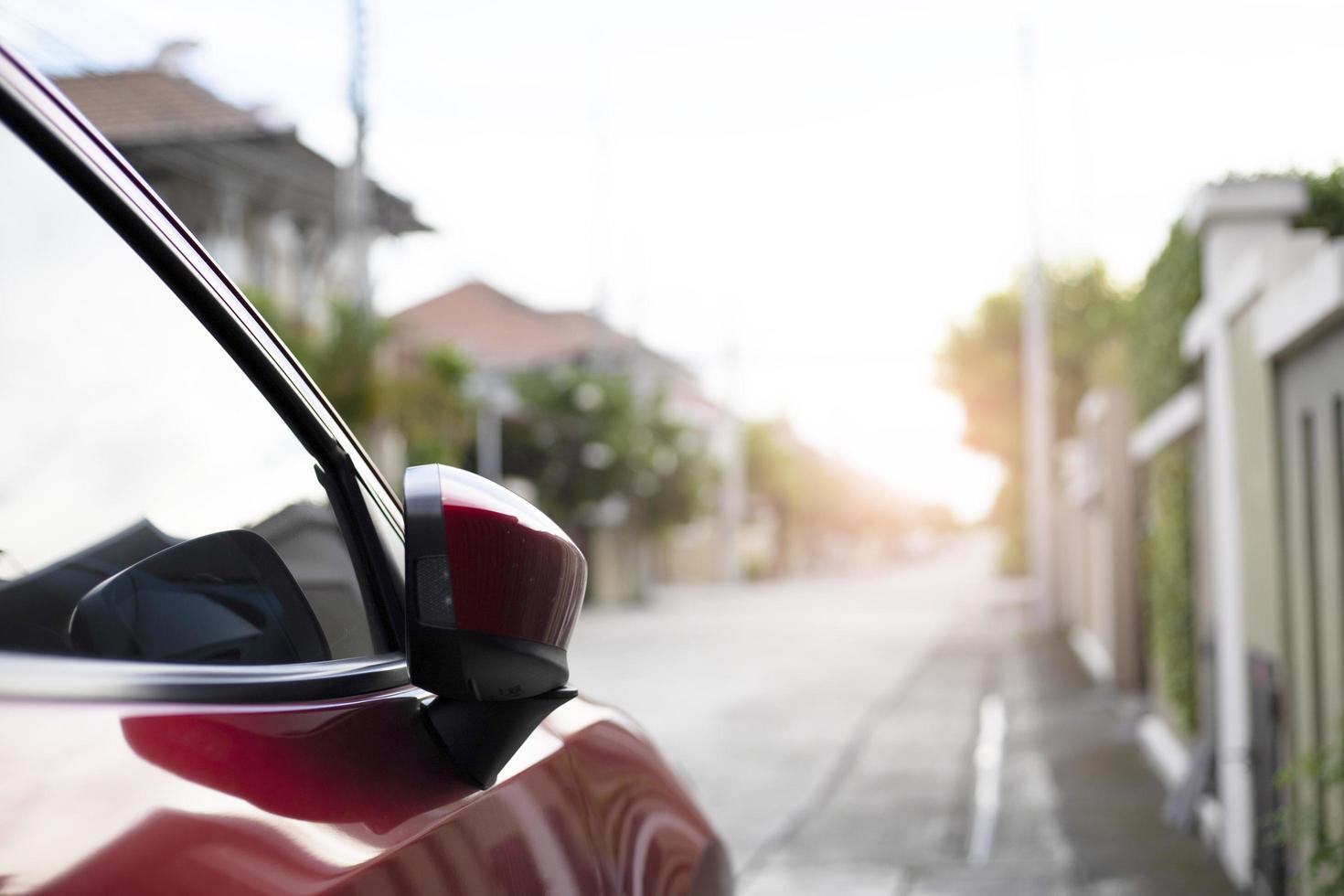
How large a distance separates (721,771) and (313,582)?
8479 mm

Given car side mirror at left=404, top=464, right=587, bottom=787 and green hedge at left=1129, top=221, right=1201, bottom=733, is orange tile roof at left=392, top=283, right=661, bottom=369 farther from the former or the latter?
car side mirror at left=404, top=464, right=587, bottom=787

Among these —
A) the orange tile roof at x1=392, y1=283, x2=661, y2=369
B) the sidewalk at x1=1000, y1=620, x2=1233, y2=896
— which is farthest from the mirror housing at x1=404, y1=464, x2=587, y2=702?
the orange tile roof at x1=392, y1=283, x2=661, y2=369

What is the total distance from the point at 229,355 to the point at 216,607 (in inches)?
8.8

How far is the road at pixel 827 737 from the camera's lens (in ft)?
22.8

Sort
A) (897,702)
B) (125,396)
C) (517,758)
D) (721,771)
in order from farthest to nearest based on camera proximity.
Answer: (897,702) → (721,771) → (517,758) → (125,396)

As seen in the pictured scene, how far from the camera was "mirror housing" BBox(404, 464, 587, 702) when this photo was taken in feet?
3.76

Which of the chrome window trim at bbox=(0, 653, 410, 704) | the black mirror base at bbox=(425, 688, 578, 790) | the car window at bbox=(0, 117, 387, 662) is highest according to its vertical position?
the car window at bbox=(0, 117, 387, 662)

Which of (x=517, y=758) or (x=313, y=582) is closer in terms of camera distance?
(x=313, y=582)

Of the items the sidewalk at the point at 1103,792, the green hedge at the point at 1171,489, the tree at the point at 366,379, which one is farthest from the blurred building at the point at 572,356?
the green hedge at the point at 1171,489

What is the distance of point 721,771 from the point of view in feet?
31.6

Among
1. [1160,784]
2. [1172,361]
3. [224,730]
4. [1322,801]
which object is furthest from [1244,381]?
[224,730]

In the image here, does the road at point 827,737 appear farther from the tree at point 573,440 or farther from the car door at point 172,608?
the tree at point 573,440

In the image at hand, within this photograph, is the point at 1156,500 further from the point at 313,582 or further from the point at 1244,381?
the point at 313,582

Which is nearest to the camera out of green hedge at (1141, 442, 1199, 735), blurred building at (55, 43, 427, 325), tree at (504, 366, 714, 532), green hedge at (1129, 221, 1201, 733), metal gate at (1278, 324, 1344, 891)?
metal gate at (1278, 324, 1344, 891)
